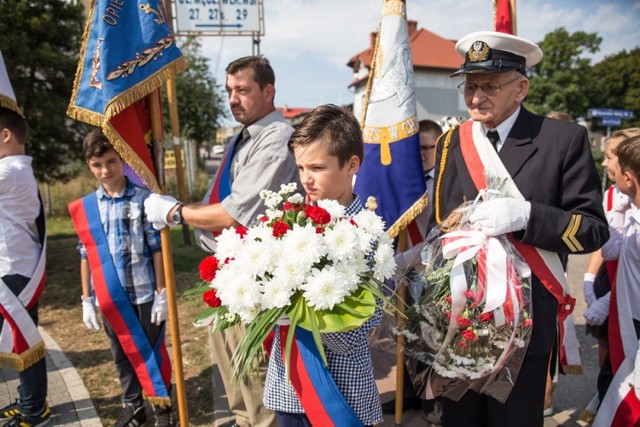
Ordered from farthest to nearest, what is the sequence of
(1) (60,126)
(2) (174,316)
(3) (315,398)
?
1. (1) (60,126)
2. (2) (174,316)
3. (3) (315,398)

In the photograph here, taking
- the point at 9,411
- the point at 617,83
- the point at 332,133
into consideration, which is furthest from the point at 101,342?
the point at 617,83

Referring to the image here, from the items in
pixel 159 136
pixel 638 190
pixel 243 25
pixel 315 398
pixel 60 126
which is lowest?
pixel 315 398

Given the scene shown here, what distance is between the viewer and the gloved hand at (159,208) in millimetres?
2672

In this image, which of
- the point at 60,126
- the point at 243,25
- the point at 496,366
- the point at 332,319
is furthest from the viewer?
the point at 243,25

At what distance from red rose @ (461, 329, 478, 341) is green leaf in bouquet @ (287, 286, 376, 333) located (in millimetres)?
571

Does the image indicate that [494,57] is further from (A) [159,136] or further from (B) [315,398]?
(A) [159,136]

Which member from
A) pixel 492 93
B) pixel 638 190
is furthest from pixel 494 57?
pixel 638 190

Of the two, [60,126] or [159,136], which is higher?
[60,126]

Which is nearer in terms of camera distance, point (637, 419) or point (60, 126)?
point (637, 419)

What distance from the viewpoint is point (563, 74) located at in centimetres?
3994

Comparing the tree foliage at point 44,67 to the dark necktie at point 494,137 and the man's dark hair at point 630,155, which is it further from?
the man's dark hair at point 630,155

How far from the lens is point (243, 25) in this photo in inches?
354

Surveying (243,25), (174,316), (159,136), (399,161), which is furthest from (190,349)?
(243,25)

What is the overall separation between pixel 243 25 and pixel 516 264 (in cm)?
850
